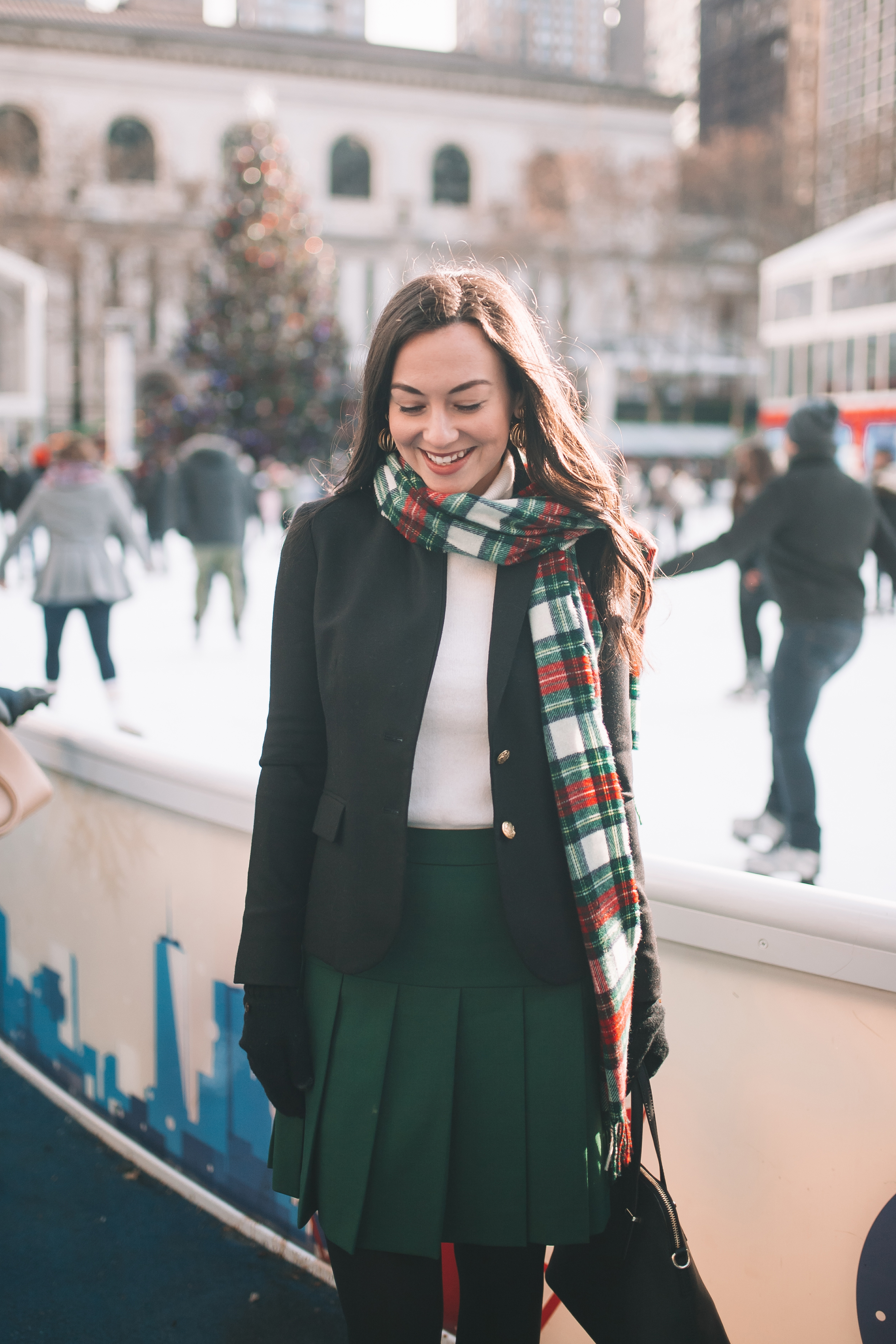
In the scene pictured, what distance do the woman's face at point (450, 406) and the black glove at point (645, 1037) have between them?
2.18ft

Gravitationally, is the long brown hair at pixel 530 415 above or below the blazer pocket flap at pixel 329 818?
above

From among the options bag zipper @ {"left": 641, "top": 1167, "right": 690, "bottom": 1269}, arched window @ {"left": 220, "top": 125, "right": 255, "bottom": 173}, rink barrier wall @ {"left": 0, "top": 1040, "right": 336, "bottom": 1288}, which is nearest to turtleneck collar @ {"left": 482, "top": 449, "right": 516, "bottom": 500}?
bag zipper @ {"left": 641, "top": 1167, "right": 690, "bottom": 1269}

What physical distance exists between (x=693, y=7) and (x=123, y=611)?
9343cm

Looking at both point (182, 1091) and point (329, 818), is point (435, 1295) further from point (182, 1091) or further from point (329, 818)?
point (182, 1091)

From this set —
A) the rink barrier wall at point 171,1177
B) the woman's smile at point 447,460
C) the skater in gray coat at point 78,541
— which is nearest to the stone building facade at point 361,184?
the skater in gray coat at point 78,541

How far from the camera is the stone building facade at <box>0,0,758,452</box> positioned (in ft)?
129

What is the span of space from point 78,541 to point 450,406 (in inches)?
222

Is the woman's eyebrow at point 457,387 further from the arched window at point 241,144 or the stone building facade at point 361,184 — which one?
the stone building facade at point 361,184

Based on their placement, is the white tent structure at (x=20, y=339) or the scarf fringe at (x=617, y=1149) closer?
the scarf fringe at (x=617, y=1149)

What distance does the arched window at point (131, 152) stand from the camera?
41.7m

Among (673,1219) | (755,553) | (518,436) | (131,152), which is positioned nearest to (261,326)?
(755,553)

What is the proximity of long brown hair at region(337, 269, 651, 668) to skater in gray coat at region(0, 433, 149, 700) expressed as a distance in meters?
5.41

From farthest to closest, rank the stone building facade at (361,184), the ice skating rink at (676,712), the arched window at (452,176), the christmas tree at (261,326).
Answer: the arched window at (452,176) → the stone building facade at (361,184) → the christmas tree at (261,326) → the ice skating rink at (676,712)

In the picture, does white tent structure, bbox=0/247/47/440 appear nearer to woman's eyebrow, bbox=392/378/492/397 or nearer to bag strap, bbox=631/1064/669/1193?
woman's eyebrow, bbox=392/378/492/397
